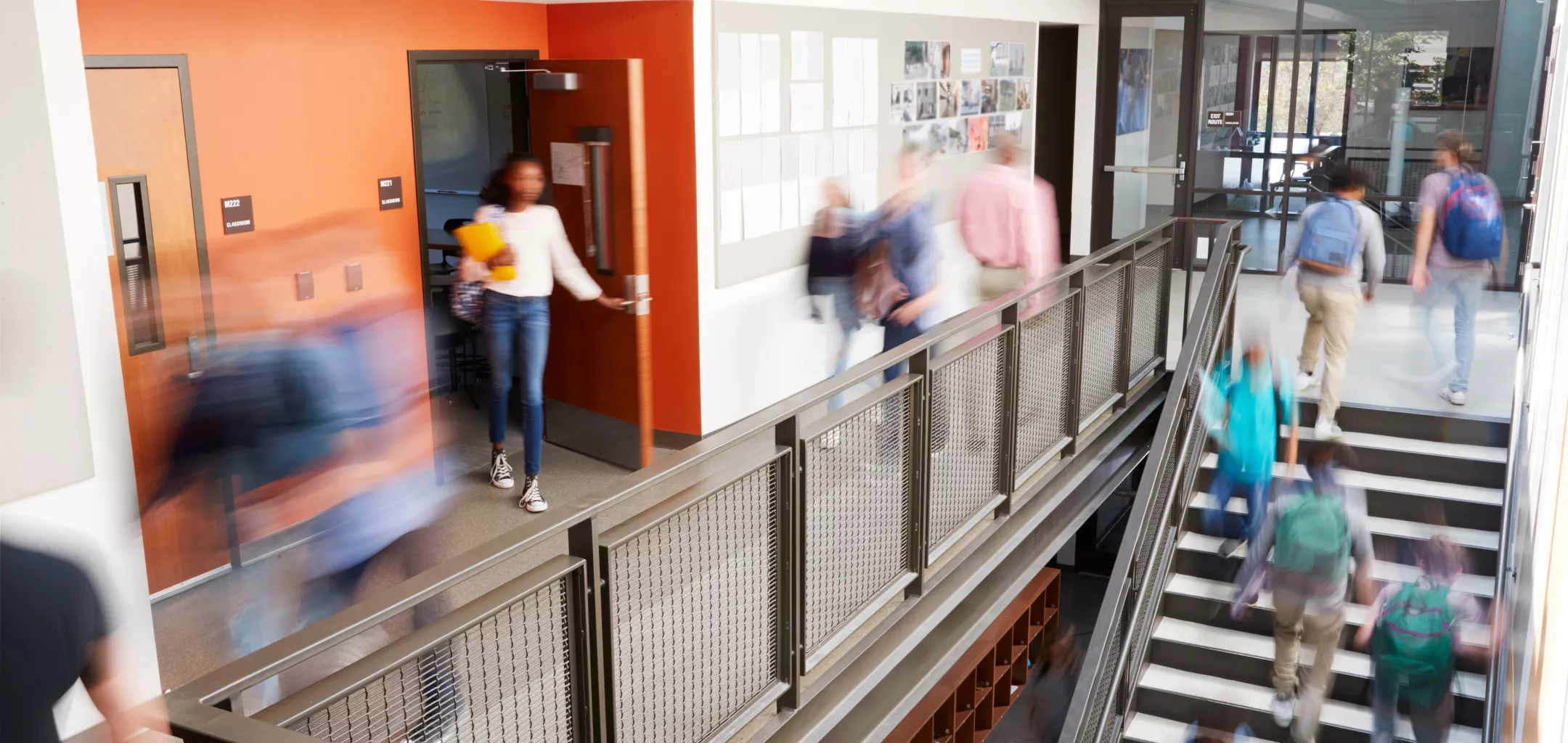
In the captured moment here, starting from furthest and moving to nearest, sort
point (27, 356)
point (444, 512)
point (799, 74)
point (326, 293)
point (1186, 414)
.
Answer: point (799, 74) < point (1186, 414) < point (444, 512) < point (326, 293) < point (27, 356)

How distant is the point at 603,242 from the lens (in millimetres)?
6309

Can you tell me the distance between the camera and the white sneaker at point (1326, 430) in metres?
7.79

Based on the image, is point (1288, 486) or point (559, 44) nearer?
point (559, 44)

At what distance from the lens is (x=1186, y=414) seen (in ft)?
21.7

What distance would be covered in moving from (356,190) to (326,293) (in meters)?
0.51

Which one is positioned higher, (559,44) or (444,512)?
(559,44)

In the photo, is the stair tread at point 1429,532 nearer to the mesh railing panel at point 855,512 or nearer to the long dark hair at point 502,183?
the mesh railing panel at point 855,512

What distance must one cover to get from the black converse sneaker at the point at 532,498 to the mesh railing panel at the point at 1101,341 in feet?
8.94

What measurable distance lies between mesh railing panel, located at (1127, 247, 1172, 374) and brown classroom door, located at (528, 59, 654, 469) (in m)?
2.88

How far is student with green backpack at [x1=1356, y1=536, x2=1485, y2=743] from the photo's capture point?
5.79 meters

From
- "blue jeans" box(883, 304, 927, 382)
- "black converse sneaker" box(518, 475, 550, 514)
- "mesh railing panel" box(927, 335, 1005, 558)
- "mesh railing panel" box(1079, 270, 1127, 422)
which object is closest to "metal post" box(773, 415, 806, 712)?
"mesh railing panel" box(927, 335, 1005, 558)

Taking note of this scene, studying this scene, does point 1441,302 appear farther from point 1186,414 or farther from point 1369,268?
point 1186,414

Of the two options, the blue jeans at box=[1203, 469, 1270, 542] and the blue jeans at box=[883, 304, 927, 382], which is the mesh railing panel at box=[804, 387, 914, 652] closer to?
the blue jeans at box=[883, 304, 927, 382]

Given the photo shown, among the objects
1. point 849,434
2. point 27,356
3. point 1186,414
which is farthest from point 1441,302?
point 27,356
